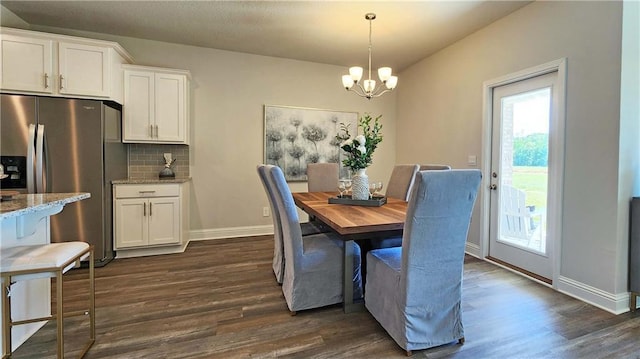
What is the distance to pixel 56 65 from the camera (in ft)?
9.36

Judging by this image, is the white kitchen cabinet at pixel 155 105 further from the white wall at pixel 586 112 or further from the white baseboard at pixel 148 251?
the white wall at pixel 586 112

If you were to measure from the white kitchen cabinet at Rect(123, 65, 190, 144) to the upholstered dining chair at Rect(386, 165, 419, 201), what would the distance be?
263 centimetres

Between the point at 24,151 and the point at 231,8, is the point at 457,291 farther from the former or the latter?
the point at 24,151

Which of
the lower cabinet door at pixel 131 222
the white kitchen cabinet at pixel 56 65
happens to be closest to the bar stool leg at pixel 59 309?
the lower cabinet door at pixel 131 222

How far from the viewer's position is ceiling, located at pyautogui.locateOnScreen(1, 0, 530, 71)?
9.33 feet

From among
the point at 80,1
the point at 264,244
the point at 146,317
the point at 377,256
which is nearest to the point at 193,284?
the point at 146,317

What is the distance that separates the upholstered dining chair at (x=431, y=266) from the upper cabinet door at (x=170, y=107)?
3.08 metres

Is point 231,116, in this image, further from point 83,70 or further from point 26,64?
point 26,64

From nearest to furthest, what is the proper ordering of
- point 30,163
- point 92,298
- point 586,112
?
point 92,298, point 586,112, point 30,163

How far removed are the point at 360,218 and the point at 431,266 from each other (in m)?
0.50

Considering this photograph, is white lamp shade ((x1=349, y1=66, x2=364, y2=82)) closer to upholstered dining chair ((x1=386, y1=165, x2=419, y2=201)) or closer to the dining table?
upholstered dining chair ((x1=386, y1=165, x2=419, y2=201))

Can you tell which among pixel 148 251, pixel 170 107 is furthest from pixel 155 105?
pixel 148 251

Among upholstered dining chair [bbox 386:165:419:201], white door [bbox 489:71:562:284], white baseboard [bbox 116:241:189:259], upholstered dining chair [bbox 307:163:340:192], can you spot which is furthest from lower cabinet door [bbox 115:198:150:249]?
white door [bbox 489:71:562:284]

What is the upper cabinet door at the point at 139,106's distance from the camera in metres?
3.39
